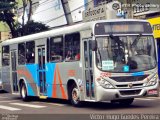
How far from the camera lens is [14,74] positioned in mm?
22062

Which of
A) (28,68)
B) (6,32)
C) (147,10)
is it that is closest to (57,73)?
(28,68)

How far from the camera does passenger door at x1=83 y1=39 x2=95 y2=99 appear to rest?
588 inches

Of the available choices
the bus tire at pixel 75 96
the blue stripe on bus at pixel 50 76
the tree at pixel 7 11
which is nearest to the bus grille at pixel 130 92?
the bus tire at pixel 75 96

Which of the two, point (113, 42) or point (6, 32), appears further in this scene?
point (6, 32)

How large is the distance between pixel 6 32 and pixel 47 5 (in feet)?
43.4

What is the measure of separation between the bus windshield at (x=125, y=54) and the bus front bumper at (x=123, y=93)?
651 mm

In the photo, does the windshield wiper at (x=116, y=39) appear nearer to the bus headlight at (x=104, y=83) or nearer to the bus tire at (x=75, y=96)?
the bus headlight at (x=104, y=83)

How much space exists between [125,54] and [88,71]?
139 centimetres

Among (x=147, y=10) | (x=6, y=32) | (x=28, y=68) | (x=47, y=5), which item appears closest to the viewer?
(x=28, y=68)

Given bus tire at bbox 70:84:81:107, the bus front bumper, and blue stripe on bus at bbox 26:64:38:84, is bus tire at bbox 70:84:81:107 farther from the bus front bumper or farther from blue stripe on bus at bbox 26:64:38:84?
blue stripe on bus at bbox 26:64:38:84

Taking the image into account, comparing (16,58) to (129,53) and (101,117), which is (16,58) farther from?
(101,117)

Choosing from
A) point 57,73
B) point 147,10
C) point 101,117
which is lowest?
point 101,117

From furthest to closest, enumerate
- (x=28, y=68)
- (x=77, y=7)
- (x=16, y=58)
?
(x=77, y=7) → (x=16, y=58) → (x=28, y=68)

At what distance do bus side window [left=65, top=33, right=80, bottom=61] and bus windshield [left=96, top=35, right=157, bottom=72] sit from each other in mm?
1339
